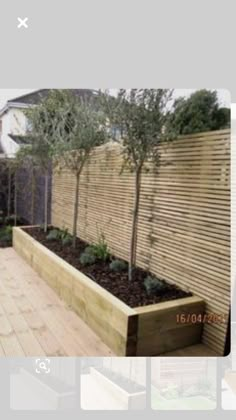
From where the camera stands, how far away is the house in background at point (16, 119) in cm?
159

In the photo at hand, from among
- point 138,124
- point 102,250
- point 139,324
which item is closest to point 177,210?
point 138,124

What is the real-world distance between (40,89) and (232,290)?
1.14m

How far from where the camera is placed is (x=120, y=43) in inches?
50.2

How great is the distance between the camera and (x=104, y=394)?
4.81 feet

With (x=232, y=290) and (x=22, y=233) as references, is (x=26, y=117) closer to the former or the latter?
(x=22, y=233)

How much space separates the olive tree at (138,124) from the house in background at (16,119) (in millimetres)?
227

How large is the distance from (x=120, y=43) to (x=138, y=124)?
72 centimetres

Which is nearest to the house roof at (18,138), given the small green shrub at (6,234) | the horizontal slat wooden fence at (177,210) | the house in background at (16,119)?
the house in background at (16,119)

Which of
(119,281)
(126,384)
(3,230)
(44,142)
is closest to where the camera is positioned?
(126,384)

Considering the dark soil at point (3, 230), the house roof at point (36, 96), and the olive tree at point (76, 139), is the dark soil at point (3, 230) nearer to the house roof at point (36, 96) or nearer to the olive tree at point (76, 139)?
the olive tree at point (76, 139)

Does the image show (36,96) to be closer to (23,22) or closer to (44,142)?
(23,22)

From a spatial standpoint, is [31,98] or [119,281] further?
[119,281]

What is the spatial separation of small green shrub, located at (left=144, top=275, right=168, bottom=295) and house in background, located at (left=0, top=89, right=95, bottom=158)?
1024 millimetres

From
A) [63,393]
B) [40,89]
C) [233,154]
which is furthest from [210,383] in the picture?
[40,89]
